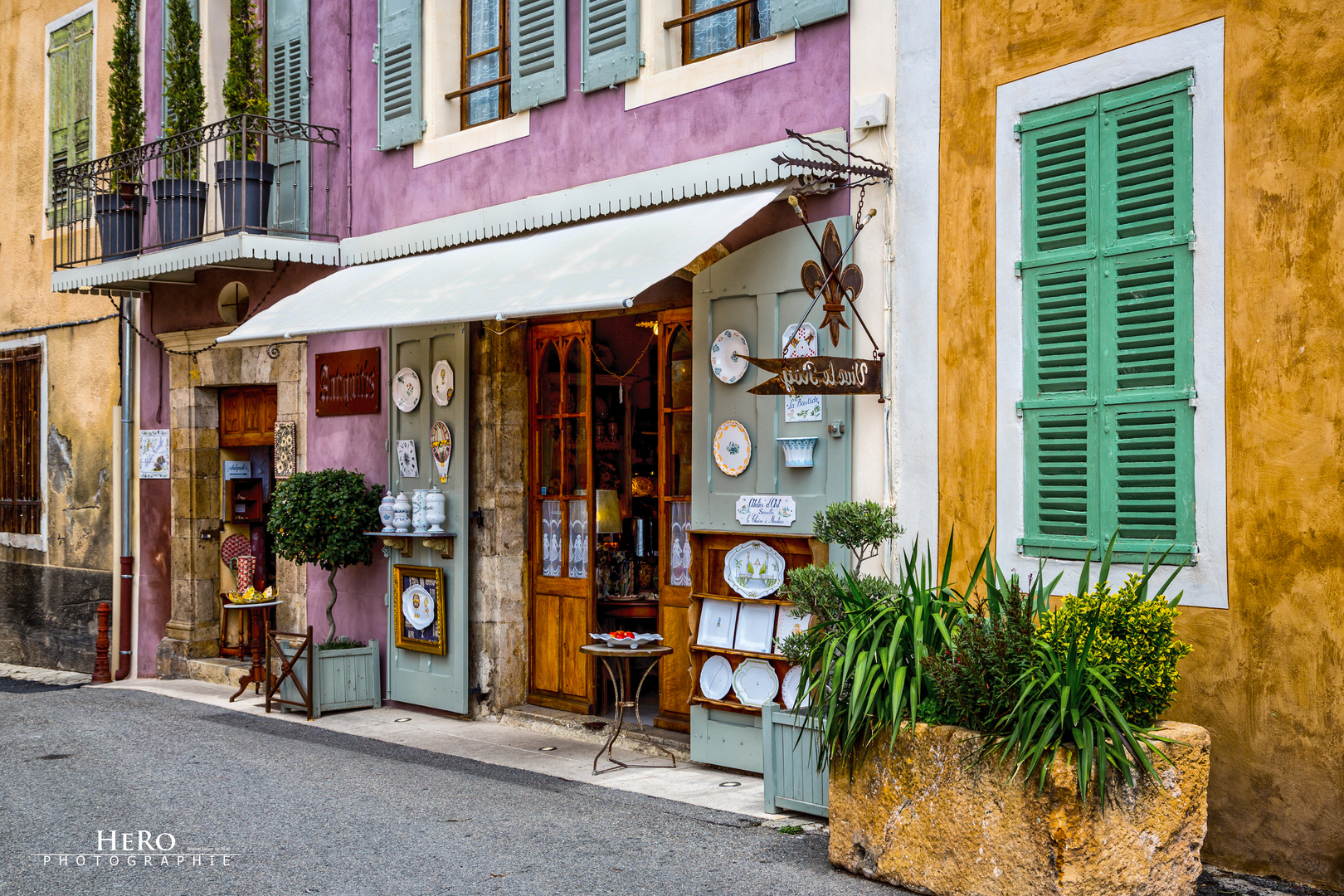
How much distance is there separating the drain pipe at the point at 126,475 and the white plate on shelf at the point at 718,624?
670cm

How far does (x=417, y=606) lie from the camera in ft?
29.8

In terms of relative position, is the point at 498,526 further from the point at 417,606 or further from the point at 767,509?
the point at 767,509

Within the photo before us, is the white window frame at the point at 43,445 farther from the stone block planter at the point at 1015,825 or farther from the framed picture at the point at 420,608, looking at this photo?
the stone block planter at the point at 1015,825

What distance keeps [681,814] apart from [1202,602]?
2556mm

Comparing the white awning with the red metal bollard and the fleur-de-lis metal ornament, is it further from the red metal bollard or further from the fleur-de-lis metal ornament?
the red metal bollard

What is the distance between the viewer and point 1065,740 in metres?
4.45

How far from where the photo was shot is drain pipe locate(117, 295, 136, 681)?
11688 mm

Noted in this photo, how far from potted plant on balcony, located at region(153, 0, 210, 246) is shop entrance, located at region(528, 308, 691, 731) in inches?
133

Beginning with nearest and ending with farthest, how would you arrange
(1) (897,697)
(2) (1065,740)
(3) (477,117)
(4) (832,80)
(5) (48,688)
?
1. (2) (1065,740)
2. (1) (897,697)
3. (4) (832,80)
4. (3) (477,117)
5. (5) (48,688)

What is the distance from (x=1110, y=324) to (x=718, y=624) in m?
2.77

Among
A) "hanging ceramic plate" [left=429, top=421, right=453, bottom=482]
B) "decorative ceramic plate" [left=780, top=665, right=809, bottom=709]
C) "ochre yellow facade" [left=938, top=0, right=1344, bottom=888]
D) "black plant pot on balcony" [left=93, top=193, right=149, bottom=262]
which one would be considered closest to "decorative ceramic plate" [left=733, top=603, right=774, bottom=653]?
"decorative ceramic plate" [left=780, top=665, right=809, bottom=709]

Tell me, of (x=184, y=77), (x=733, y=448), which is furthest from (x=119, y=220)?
(x=733, y=448)

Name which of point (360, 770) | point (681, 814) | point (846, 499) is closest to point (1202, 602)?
point (846, 499)

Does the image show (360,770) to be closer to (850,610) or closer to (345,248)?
(850,610)
